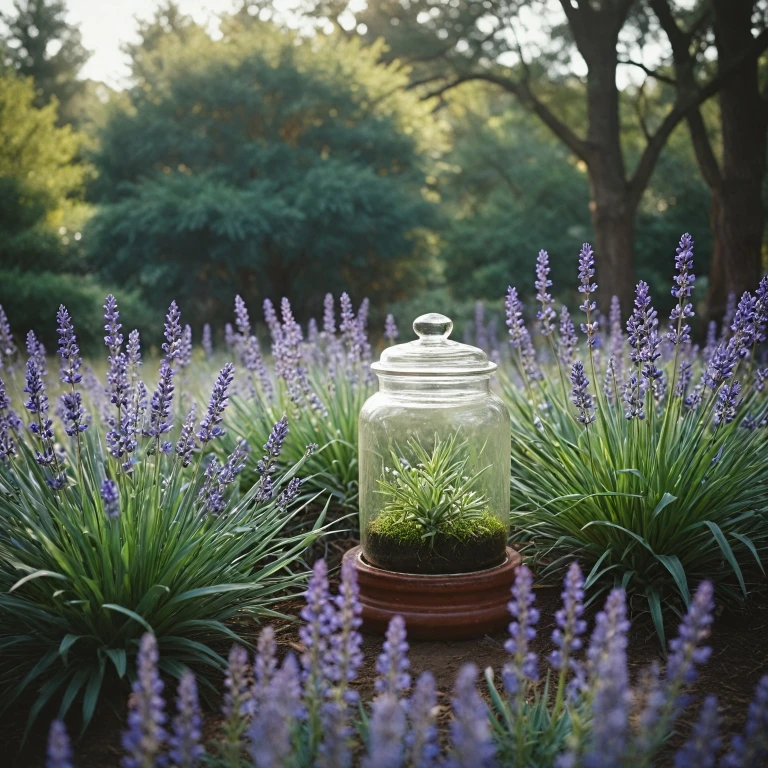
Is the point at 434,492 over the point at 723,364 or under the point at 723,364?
under

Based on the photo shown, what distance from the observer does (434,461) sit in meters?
3.25

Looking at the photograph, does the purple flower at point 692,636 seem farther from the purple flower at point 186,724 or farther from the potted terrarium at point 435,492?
the potted terrarium at point 435,492

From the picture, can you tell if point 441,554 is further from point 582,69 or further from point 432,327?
point 582,69

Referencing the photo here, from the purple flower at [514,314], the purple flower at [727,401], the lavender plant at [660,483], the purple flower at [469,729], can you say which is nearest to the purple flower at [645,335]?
the lavender plant at [660,483]

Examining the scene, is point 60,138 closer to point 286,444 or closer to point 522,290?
point 522,290

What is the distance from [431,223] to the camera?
16.4 meters

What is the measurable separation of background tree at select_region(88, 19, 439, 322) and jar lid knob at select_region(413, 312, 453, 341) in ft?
36.4

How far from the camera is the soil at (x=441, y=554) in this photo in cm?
317

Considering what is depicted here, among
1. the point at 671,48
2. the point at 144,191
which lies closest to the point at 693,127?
the point at 671,48

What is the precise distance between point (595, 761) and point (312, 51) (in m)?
16.9

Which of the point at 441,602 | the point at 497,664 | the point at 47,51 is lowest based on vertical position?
the point at 497,664

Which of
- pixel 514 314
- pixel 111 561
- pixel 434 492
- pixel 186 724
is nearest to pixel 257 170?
pixel 514 314

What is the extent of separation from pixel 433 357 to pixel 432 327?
0.15m

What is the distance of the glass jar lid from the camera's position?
124 inches
